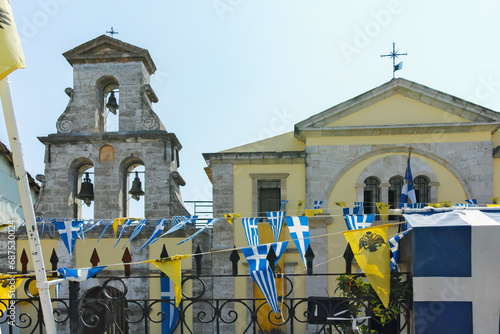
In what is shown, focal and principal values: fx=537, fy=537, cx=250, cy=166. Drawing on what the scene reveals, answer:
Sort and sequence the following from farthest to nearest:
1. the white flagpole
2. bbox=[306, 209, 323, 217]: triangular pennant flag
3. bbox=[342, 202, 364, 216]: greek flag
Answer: bbox=[342, 202, 364, 216]: greek flag → bbox=[306, 209, 323, 217]: triangular pennant flag → the white flagpole

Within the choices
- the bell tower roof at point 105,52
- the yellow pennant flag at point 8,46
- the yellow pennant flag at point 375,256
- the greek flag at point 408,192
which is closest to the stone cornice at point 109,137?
the bell tower roof at point 105,52

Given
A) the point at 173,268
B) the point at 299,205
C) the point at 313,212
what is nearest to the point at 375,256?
the point at 173,268

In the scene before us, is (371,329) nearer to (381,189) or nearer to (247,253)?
(247,253)

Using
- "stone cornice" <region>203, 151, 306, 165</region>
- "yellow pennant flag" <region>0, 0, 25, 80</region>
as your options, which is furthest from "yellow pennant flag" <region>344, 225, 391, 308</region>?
"stone cornice" <region>203, 151, 306, 165</region>

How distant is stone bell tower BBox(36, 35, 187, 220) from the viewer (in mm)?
17078

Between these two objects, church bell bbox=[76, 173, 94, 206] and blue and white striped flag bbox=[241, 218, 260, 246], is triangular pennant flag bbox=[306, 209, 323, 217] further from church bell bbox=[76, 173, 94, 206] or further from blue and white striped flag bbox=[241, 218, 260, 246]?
church bell bbox=[76, 173, 94, 206]

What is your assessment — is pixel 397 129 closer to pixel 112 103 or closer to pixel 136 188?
pixel 136 188

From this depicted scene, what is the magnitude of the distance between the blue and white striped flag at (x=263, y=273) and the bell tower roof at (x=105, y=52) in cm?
1203

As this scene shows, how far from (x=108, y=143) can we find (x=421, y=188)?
10.3 m

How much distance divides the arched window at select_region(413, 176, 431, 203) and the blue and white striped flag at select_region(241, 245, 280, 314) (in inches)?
474

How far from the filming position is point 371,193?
58.3ft

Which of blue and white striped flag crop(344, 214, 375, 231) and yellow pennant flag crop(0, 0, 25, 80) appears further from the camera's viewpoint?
blue and white striped flag crop(344, 214, 375, 231)

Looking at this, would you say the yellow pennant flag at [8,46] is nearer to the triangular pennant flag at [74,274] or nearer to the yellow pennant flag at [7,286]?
the triangular pennant flag at [74,274]

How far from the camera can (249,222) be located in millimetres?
13195
